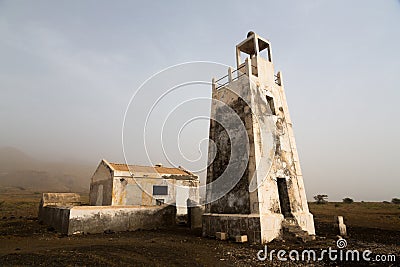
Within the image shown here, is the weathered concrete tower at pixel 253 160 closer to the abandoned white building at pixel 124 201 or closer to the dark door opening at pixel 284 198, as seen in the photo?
the dark door opening at pixel 284 198

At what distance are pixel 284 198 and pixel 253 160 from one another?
3030 millimetres

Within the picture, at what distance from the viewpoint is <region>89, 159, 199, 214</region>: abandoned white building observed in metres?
22.4

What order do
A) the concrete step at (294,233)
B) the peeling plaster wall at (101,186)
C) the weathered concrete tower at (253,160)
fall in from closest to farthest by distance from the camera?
the concrete step at (294,233) → the weathered concrete tower at (253,160) → the peeling plaster wall at (101,186)

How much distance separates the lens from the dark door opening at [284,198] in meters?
12.9

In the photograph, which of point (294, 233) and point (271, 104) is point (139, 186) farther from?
point (294, 233)

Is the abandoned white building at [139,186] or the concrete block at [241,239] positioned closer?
the concrete block at [241,239]

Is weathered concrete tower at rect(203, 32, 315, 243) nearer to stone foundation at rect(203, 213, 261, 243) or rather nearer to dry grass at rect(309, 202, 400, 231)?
stone foundation at rect(203, 213, 261, 243)

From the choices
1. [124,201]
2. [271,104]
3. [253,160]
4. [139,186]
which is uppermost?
[271,104]

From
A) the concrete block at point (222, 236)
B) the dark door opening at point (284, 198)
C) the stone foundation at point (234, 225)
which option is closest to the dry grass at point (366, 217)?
the dark door opening at point (284, 198)

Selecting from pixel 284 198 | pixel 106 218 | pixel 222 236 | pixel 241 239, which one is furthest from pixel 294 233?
pixel 106 218

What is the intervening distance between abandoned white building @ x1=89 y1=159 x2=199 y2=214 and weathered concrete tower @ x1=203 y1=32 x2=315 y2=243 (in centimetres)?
1107

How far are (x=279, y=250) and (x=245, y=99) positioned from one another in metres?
7.87

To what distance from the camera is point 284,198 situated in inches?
521

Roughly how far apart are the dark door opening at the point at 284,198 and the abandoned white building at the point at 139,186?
44.9ft
